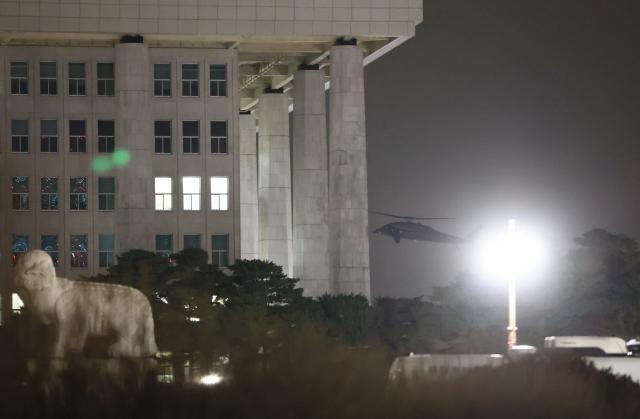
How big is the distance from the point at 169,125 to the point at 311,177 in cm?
1006

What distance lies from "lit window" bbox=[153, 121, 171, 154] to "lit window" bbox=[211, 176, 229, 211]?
3.30 m

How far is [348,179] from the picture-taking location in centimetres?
9819

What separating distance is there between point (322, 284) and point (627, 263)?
27071 mm

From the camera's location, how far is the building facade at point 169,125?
9706 cm

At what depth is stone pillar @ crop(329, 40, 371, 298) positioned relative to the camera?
3848 inches

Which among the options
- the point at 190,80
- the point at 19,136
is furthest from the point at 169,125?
the point at 19,136

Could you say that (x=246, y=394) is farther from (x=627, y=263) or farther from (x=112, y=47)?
(x=627, y=263)

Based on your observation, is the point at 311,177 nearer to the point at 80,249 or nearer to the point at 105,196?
the point at 105,196

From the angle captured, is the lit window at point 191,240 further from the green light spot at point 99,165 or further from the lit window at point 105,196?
the green light spot at point 99,165

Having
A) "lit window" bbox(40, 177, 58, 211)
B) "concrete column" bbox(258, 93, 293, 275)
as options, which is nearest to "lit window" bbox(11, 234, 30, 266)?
"lit window" bbox(40, 177, 58, 211)

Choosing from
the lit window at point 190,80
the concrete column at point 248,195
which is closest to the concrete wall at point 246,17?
the lit window at point 190,80

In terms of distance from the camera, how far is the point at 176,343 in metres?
24.3

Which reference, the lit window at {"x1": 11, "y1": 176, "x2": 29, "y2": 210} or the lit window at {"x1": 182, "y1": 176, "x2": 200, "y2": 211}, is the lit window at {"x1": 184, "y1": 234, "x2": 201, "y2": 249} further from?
the lit window at {"x1": 11, "y1": 176, "x2": 29, "y2": 210}

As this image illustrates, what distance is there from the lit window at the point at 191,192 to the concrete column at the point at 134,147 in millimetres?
5203
